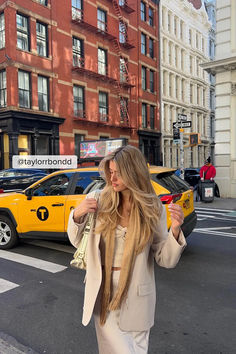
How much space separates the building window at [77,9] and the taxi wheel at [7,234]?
21.6 meters

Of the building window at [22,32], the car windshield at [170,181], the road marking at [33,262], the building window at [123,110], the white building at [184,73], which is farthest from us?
the white building at [184,73]

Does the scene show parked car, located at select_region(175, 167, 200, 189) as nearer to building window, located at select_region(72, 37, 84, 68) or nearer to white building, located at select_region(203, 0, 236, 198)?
white building, located at select_region(203, 0, 236, 198)

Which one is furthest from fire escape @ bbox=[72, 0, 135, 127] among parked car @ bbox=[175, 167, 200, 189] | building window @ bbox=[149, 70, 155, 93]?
parked car @ bbox=[175, 167, 200, 189]

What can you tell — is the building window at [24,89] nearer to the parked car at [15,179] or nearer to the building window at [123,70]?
the parked car at [15,179]

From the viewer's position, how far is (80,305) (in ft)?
13.0

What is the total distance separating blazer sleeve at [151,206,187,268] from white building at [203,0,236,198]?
1456 centimetres

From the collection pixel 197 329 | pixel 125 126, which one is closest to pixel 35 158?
pixel 125 126

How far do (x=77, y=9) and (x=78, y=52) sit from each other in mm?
3293

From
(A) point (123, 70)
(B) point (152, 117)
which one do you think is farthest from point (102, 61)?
(B) point (152, 117)

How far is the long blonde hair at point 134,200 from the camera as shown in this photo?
191 centimetres

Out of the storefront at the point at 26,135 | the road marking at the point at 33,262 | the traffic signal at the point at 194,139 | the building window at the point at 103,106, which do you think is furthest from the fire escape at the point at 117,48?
the road marking at the point at 33,262

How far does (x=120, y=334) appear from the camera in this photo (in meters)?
1.99

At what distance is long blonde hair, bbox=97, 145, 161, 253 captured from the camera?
1.91 metres

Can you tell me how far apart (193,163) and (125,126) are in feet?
49.6
